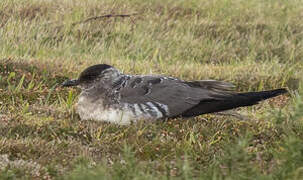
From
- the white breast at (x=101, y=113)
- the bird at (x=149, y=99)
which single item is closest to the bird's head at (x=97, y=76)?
the bird at (x=149, y=99)

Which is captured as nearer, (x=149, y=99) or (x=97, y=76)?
(x=149, y=99)

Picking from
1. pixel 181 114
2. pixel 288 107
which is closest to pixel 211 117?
pixel 181 114

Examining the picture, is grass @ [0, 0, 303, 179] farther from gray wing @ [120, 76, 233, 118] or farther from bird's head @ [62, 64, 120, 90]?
bird's head @ [62, 64, 120, 90]

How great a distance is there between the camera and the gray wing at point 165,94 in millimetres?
5625

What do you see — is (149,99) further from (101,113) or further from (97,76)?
(97,76)

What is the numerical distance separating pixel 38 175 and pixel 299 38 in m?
7.71

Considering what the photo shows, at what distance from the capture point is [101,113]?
562 centimetres

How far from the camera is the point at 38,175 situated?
418 centimetres

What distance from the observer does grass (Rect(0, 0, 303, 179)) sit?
414 centimetres

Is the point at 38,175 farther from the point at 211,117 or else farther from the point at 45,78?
the point at 45,78

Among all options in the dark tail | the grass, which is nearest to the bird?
the dark tail

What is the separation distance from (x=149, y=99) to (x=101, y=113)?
49 centimetres

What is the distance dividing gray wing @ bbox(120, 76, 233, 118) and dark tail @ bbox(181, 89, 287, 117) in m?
0.04

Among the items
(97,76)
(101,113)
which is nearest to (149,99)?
(101,113)
